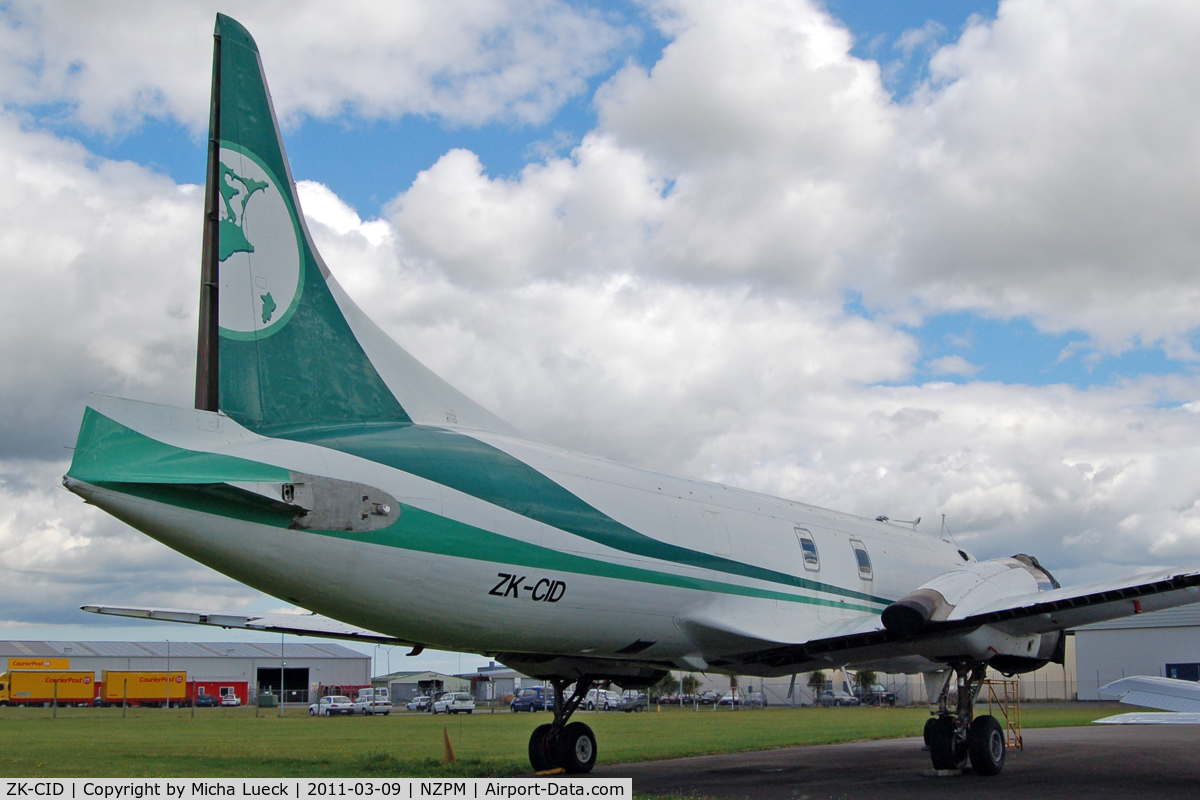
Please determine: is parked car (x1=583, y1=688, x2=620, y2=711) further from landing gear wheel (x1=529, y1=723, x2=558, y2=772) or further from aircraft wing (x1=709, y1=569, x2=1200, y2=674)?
aircraft wing (x1=709, y1=569, x2=1200, y2=674)

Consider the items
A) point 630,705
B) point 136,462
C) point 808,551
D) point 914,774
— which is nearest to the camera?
point 136,462

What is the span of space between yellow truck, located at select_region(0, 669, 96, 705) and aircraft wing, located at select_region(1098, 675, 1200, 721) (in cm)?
6414

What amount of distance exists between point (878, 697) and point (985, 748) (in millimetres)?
48814

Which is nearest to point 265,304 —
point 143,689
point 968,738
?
point 968,738

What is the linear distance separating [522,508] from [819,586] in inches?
243

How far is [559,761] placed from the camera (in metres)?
14.1

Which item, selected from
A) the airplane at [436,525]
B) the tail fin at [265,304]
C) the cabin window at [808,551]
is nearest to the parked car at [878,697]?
the cabin window at [808,551]

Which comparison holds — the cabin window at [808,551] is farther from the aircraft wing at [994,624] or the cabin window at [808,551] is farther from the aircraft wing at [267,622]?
the aircraft wing at [267,622]

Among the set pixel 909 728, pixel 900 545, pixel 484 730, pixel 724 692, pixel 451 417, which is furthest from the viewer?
pixel 724 692

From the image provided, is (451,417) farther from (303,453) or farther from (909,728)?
(909,728)

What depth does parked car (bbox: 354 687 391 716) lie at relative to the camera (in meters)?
51.9

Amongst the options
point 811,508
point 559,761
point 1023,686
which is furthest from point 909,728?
point 1023,686

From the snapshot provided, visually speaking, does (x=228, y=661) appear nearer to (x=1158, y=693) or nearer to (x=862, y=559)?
(x=862, y=559)

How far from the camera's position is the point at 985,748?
13.9 m
